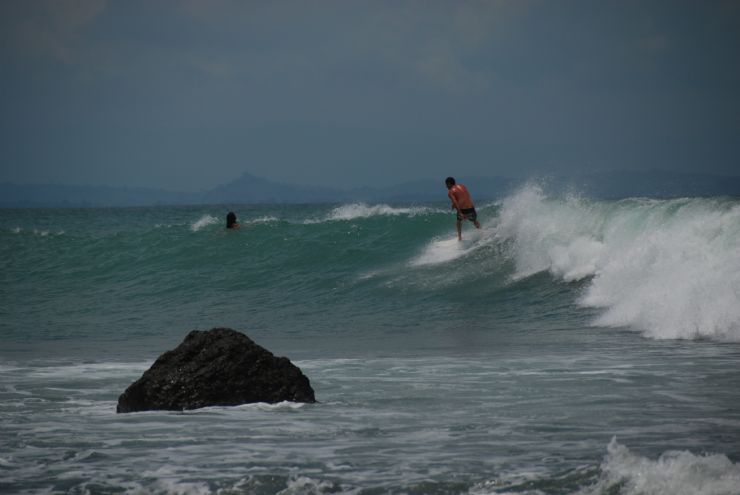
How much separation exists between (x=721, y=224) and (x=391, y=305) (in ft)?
18.3

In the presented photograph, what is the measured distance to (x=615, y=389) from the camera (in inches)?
299

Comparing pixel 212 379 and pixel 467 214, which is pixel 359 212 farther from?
pixel 212 379

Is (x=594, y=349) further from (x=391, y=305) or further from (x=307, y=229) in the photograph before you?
(x=307, y=229)

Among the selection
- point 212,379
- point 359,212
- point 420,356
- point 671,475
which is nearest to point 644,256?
point 420,356

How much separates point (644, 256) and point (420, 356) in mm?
5322

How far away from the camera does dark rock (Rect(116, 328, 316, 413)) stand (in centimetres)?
705

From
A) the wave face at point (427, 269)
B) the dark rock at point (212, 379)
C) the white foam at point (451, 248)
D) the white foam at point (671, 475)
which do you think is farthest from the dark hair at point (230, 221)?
the white foam at point (671, 475)

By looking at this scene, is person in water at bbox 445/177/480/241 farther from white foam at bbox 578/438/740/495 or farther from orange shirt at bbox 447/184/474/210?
white foam at bbox 578/438/740/495

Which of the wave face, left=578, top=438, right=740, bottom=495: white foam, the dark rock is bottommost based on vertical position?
left=578, top=438, right=740, bottom=495: white foam

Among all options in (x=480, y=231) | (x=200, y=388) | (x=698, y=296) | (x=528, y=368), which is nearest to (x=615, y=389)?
(x=528, y=368)

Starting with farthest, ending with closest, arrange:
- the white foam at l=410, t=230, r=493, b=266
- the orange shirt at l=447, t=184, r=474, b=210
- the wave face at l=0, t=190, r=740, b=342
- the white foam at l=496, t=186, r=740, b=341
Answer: the white foam at l=410, t=230, r=493, b=266, the orange shirt at l=447, t=184, r=474, b=210, the wave face at l=0, t=190, r=740, b=342, the white foam at l=496, t=186, r=740, b=341

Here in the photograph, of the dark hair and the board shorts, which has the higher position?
the dark hair

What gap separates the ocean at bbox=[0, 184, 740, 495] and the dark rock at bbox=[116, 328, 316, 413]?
7.7 inches

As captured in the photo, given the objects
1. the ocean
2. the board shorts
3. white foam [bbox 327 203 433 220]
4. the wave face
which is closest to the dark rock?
the ocean
